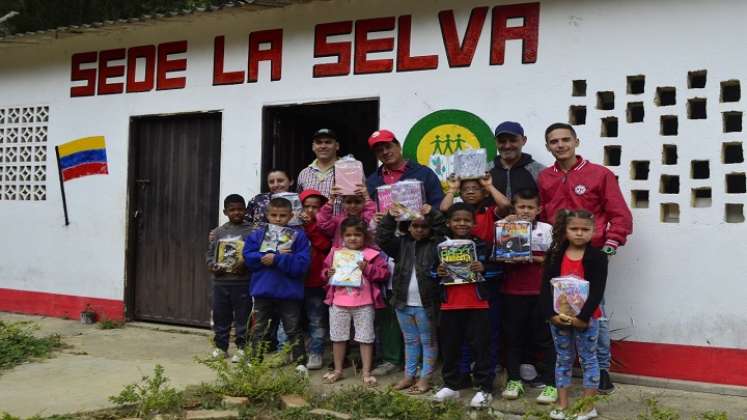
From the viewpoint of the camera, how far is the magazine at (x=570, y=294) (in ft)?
13.2

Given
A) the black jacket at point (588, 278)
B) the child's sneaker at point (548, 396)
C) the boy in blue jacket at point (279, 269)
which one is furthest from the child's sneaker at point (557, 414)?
the boy in blue jacket at point (279, 269)

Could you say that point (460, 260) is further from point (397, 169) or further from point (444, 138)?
point (444, 138)

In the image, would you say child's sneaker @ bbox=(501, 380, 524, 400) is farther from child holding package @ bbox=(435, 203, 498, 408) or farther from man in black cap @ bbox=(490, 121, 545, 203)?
man in black cap @ bbox=(490, 121, 545, 203)

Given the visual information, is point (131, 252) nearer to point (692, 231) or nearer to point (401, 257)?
point (401, 257)

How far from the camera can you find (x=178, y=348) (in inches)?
239

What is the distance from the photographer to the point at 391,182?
5188mm

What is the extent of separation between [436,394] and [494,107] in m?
2.20

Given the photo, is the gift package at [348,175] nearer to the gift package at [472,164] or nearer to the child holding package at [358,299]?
the child holding package at [358,299]

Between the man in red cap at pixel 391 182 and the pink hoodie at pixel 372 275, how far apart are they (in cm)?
32

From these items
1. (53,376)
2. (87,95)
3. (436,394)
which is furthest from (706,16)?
(87,95)

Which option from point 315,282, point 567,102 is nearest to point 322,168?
point 315,282

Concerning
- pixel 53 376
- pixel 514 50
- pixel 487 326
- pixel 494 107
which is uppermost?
pixel 514 50

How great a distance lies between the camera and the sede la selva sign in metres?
5.37

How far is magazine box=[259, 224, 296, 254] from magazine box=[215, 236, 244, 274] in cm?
42
